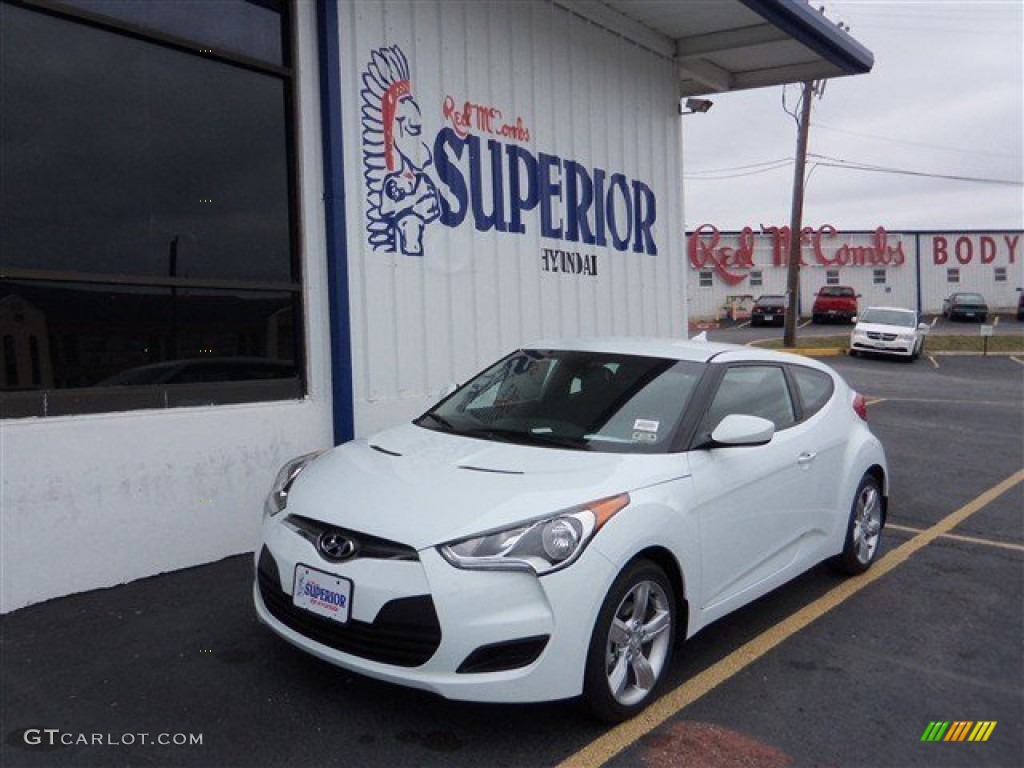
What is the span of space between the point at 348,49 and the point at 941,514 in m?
6.06

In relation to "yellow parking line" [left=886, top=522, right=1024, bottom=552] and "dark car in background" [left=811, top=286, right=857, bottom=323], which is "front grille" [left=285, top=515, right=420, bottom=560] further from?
"dark car in background" [left=811, top=286, right=857, bottom=323]

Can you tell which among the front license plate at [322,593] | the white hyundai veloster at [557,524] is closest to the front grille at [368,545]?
the white hyundai veloster at [557,524]

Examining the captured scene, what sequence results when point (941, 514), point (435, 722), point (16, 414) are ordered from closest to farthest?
1. point (435, 722)
2. point (16, 414)
3. point (941, 514)

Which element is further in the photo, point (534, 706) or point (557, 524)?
point (534, 706)

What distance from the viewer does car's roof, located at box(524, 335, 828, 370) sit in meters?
4.52

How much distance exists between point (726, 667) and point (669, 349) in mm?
1677

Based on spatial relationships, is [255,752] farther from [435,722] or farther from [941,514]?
[941,514]

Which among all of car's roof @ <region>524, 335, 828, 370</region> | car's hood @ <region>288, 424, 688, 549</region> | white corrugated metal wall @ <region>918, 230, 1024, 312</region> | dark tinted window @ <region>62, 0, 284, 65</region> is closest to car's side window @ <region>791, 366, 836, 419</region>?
car's roof @ <region>524, 335, 828, 370</region>

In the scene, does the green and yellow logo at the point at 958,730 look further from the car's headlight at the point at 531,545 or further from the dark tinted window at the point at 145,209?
the dark tinted window at the point at 145,209

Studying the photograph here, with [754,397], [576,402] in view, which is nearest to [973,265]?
[754,397]

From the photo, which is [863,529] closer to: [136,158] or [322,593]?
[322,593]

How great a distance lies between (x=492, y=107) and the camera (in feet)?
24.1

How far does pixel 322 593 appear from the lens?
3186 mm

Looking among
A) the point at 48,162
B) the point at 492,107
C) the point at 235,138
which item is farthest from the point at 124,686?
the point at 492,107
